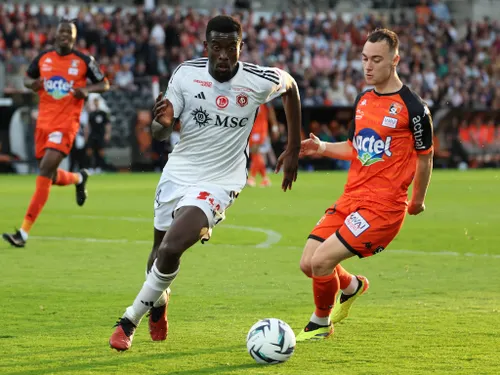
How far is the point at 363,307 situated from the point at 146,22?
82.1ft

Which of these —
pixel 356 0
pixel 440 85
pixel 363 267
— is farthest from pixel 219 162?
pixel 356 0

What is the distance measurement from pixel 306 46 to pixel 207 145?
28.9 meters

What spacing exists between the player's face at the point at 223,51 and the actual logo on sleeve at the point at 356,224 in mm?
1229

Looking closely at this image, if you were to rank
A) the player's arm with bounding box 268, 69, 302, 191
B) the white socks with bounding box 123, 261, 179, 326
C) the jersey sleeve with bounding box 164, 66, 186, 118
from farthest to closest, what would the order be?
the player's arm with bounding box 268, 69, 302, 191 < the jersey sleeve with bounding box 164, 66, 186, 118 < the white socks with bounding box 123, 261, 179, 326

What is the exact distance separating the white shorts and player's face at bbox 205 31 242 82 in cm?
74

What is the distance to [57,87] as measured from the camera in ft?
41.1

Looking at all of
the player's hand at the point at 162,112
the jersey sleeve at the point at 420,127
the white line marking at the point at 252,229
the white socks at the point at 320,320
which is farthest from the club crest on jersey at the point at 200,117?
the white line marking at the point at 252,229


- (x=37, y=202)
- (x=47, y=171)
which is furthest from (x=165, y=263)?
(x=47, y=171)

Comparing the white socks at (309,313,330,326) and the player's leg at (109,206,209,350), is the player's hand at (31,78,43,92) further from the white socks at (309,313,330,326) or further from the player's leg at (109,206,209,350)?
the white socks at (309,313,330,326)

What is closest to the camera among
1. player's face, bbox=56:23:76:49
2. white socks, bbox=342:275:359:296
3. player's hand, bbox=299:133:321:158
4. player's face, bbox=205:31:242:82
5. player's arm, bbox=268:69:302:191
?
player's face, bbox=205:31:242:82

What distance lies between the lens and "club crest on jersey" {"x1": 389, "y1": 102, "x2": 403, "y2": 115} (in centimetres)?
664

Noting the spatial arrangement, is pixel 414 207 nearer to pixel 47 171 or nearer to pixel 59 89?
pixel 47 171

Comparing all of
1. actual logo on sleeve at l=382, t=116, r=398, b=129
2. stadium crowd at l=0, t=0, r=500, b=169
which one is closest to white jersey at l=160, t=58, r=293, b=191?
actual logo on sleeve at l=382, t=116, r=398, b=129

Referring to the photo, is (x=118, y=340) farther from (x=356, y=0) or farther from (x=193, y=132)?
(x=356, y=0)
